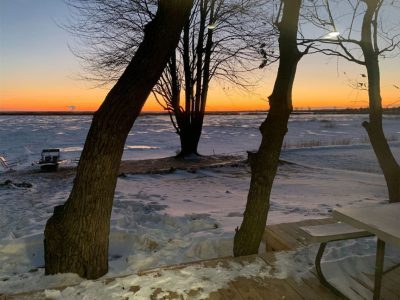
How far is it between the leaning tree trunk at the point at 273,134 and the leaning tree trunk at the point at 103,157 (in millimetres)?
1148

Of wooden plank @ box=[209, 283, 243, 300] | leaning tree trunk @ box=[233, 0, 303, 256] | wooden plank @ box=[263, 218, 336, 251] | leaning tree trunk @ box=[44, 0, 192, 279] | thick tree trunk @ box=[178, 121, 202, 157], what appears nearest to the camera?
wooden plank @ box=[209, 283, 243, 300]

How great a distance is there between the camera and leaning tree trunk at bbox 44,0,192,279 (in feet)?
11.0

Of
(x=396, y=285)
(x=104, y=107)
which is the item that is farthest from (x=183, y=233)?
(x=396, y=285)

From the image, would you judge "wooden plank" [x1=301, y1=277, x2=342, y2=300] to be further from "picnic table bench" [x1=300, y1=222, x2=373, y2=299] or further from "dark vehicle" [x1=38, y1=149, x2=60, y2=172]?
"dark vehicle" [x1=38, y1=149, x2=60, y2=172]

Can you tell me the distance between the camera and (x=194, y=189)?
8867 millimetres

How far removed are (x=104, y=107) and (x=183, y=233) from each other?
8.97 ft

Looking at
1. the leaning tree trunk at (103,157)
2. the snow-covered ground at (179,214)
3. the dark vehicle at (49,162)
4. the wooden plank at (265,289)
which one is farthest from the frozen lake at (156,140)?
the wooden plank at (265,289)

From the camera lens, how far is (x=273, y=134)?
12.4ft

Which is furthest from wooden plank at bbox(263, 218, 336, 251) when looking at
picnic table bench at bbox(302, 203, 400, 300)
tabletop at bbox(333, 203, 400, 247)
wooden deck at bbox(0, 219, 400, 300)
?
tabletop at bbox(333, 203, 400, 247)

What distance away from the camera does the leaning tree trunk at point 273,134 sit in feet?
12.2

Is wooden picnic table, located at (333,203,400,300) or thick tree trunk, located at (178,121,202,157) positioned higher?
wooden picnic table, located at (333,203,400,300)

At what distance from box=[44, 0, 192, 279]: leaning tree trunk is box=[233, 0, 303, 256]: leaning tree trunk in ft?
3.77

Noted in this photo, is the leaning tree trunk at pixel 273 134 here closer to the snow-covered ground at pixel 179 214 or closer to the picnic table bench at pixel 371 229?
the snow-covered ground at pixel 179 214

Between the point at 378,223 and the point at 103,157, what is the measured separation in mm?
2479
